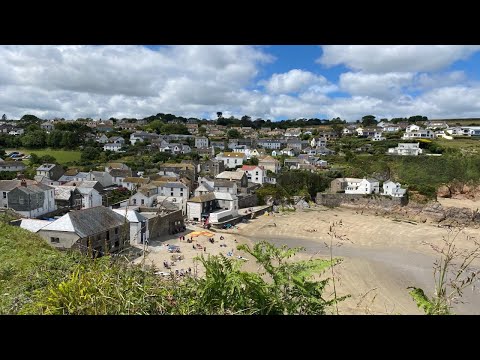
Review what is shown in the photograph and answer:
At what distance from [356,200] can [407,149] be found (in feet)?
78.2

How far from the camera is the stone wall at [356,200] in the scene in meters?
39.1

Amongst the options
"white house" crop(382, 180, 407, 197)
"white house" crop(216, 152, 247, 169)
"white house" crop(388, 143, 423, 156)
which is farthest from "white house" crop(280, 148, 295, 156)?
"white house" crop(382, 180, 407, 197)

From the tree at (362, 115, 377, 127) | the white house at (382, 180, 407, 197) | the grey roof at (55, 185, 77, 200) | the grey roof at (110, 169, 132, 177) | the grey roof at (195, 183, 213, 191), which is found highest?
the tree at (362, 115, 377, 127)

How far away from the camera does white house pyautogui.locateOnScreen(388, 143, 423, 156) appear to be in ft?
193

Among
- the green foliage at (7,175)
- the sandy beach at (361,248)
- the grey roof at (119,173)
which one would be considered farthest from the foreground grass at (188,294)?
the green foliage at (7,175)

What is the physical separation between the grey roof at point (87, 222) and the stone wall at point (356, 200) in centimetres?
2731

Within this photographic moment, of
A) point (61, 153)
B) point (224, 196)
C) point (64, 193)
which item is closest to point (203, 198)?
point (224, 196)

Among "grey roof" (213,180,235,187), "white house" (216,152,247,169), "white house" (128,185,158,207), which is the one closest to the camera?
"white house" (128,185,158,207)

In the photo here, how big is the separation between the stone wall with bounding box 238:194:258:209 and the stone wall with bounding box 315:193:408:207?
7.94 m

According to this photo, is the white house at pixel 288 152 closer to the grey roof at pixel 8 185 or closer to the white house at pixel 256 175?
the white house at pixel 256 175

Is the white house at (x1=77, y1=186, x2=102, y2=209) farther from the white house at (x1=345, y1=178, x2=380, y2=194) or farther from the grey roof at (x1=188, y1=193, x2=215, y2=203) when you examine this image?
the white house at (x1=345, y1=178, x2=380, y2=194)
